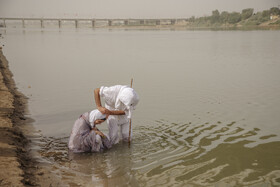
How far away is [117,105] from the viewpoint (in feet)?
19.2

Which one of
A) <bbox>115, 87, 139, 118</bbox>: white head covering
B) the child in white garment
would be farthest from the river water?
<bbox>115, 87, 139, 118</bbox>: white head covering

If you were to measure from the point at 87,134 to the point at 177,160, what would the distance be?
1.55 m

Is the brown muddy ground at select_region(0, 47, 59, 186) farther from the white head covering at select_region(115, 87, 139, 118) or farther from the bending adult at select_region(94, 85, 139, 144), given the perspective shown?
the white head covering at select_region(115, 87, 139, 118)

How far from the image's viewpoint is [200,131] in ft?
23.7

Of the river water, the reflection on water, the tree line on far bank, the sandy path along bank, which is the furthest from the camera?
the tree line on far bank

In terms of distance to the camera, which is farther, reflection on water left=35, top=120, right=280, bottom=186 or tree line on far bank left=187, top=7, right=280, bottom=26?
tree line on far bank left=187, top=7, right=280, bottom=26

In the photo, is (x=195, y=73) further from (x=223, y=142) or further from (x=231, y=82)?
(x=223, y=142)

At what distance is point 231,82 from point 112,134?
316 inches

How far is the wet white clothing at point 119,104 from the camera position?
565 centimetres

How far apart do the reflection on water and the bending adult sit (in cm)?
32

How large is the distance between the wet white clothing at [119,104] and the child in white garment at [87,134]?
0.72 feet

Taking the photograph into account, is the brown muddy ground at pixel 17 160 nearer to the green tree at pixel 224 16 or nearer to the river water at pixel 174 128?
the river water at pixel 174 128

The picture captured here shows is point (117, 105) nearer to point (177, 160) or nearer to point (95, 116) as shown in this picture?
point (95, 116)

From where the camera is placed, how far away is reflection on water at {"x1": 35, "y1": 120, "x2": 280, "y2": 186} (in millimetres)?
5086
